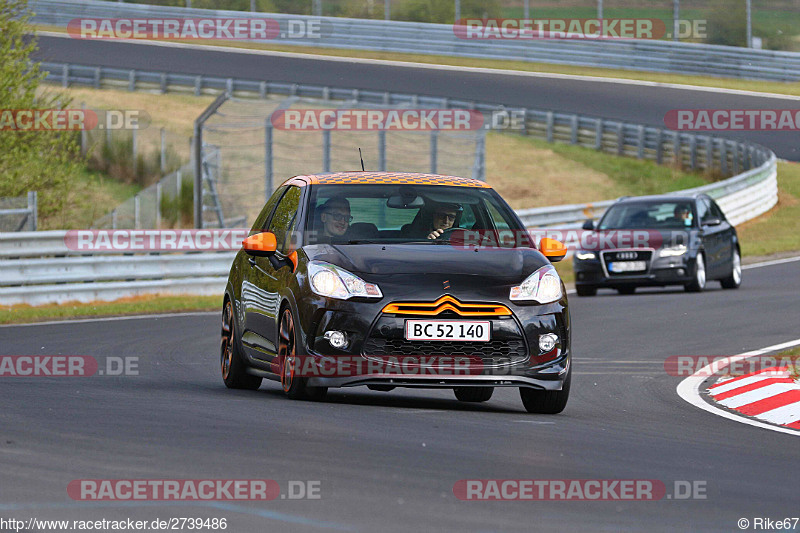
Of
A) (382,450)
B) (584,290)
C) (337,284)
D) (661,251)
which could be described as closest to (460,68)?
(584,290)

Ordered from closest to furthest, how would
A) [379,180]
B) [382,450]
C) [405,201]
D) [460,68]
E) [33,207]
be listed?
[382,450], [405,201], [379,180], [33,207], [460,68]

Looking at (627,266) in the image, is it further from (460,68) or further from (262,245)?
(460,68)

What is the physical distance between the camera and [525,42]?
5025 centimetres

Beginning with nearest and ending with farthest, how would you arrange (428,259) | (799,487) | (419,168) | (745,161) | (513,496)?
(513,496) < (799,487) < (428,259) < (419,168) < (745,161)

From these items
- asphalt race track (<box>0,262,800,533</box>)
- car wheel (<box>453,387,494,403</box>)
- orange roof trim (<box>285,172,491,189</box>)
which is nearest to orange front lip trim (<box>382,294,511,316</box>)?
asphalt race track (<box>0,262,800,533</box>)

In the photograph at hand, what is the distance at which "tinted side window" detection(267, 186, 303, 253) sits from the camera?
34.4ft

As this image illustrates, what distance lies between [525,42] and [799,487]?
1740 inches

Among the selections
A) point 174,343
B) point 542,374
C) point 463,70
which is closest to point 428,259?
point 542,374

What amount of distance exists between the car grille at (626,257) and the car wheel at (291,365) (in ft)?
41.3

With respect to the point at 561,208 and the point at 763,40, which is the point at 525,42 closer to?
the point at 763,40

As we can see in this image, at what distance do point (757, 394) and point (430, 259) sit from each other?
3247 mm

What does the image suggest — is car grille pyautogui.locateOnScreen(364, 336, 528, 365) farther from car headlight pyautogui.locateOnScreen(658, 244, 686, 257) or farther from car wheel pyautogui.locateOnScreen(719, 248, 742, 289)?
car wheel pyautogui.locateOnScreen(719, 248, 742, 289)

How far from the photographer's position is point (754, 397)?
11.2 meters

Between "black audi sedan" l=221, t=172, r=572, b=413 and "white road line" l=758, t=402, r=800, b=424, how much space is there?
4.72ft
